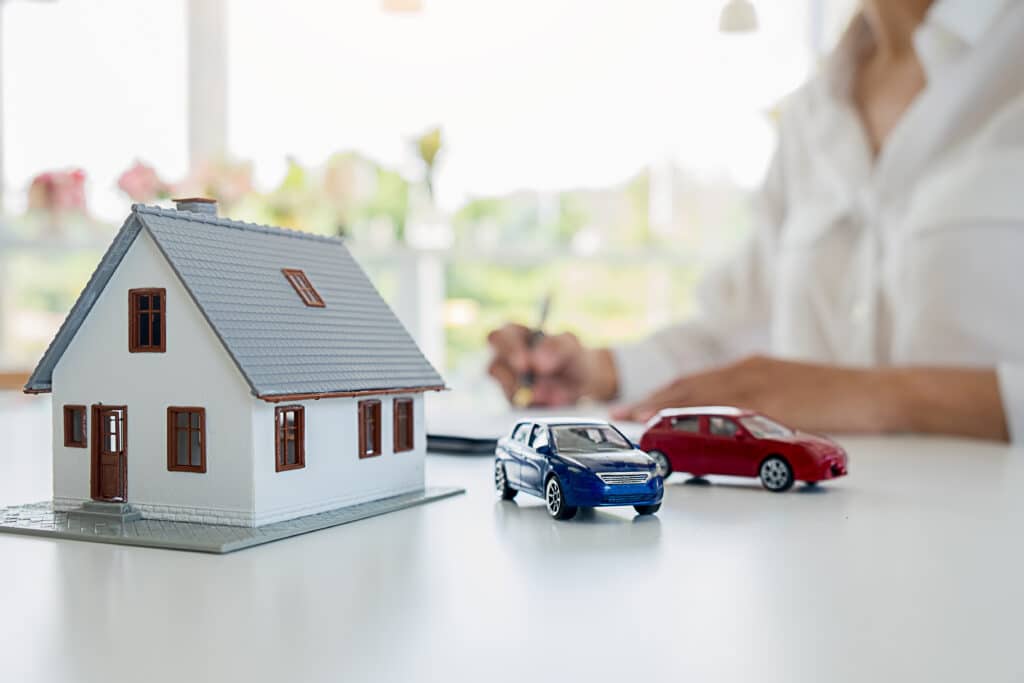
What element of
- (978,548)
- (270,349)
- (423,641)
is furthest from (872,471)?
(423,641)

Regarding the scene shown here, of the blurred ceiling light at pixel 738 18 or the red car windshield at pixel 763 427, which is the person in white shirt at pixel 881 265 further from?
the red car windshield at pixel 763 427

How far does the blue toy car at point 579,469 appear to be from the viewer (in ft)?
4.68

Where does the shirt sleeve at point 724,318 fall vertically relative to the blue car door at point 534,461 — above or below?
above

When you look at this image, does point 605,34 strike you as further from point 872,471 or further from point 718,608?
point 718,608

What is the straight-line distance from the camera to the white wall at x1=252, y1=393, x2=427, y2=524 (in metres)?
1.39

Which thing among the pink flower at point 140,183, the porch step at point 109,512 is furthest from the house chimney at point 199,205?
the pink flower at point 140,183

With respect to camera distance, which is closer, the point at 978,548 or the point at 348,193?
the point at 978,548

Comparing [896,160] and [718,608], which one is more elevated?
[896,160]

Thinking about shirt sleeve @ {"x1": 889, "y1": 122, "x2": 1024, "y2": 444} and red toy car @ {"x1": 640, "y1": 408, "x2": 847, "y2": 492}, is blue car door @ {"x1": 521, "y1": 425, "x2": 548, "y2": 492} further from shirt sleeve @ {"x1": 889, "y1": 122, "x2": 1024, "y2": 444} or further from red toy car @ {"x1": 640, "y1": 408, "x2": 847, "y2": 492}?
shirt sleeve @ {"x1": 889, "y1": 122, "x2": 1024, "y2": 444}

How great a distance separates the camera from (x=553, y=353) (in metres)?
3.42

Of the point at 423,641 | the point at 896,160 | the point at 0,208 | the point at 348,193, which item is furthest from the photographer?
the point at 0,208

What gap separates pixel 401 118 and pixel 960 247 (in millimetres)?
3838

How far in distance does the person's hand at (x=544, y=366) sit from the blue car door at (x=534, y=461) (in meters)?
1.79

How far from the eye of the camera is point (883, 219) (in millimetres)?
3104
